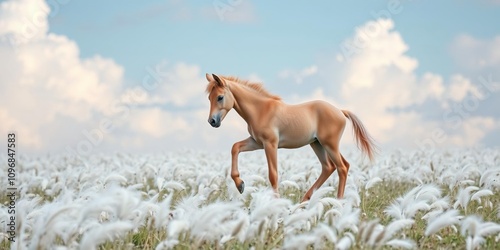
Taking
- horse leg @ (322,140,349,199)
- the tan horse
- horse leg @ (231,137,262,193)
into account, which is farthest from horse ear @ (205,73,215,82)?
horse leg @ (322,140,349,199)

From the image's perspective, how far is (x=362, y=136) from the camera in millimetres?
11898

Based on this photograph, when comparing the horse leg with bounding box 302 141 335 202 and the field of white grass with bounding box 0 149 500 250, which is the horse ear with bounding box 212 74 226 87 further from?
the horse leg with bounding box 302 141 335 202

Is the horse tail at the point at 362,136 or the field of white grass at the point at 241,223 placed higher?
the horse tail at the point at 362,136

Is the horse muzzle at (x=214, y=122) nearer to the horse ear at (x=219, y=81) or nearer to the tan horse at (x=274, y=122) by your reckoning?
the tan horse at (x=274, y=122)

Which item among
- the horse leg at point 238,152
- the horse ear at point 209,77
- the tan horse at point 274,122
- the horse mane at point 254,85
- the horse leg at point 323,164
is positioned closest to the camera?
the horse leg at point 238,152

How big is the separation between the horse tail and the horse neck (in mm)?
2058

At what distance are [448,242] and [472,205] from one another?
10.4 feet

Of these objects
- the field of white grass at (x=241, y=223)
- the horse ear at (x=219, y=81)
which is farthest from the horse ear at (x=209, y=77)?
the field of white grass at (x=241, y=223)

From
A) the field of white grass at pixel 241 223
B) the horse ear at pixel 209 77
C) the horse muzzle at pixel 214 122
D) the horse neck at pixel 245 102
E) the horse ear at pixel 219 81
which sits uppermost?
the horse ear at pixel 209 77

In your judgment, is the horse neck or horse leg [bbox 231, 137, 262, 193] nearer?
horse leg [bbox 231, 137, 262, 193]

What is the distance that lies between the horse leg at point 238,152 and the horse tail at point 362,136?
2204 mm

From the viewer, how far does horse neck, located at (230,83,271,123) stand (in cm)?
1020

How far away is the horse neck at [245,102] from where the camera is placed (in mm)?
10203

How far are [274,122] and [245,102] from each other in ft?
1.88
